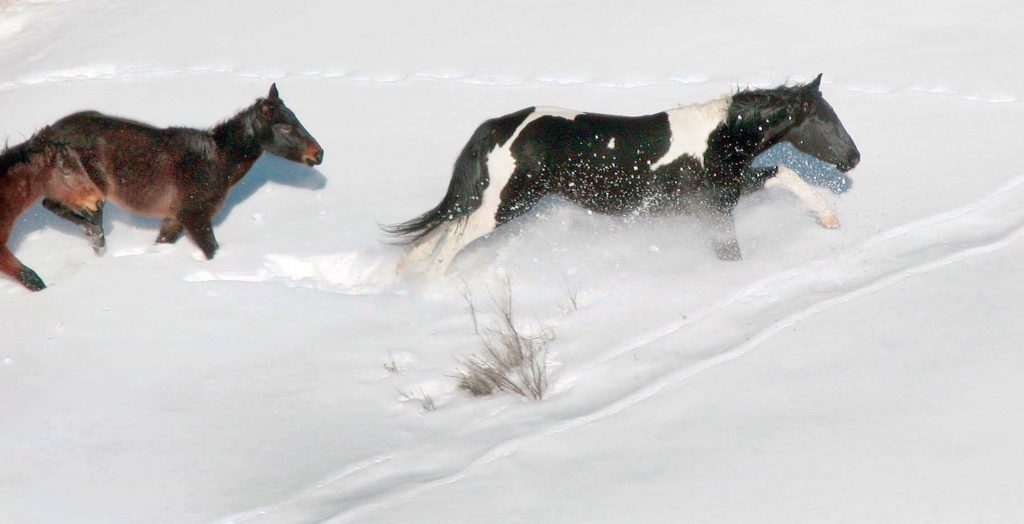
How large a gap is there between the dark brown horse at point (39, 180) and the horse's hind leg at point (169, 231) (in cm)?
48

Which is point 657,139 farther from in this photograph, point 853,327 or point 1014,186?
point 1014,186

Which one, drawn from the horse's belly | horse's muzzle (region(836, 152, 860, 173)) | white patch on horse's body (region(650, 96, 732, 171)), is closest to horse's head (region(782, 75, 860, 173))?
horse's muzzle (region(836, 152, 860, 173))

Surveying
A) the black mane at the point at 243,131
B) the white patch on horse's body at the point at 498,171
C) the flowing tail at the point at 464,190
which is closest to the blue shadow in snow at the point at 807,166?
the white patch on horse's body at the point at 498,171

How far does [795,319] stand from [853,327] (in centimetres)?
33

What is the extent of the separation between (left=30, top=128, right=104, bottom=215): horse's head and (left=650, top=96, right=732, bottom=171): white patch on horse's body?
379cm

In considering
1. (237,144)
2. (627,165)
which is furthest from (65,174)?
(627,165)

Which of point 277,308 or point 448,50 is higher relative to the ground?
point 448,50

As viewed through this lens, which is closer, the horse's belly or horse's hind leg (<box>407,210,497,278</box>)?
horse's hind leg (<box>407,210,497,278</box>)

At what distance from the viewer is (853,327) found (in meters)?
5.90

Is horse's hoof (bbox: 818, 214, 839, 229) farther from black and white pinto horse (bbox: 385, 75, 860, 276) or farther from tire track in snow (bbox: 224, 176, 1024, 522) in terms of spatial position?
tire track in snow (bbox: 224, 176, 1024, 522)

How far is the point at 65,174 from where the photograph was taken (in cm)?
746

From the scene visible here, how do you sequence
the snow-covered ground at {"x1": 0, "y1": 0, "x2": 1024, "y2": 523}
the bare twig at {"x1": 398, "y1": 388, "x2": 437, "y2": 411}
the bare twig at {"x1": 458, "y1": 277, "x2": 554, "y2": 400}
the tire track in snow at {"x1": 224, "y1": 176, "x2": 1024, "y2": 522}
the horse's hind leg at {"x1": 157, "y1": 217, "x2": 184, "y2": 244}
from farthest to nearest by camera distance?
the horse's hind leg at {"x1": 157, "y1": 217, "x2": 184, "y2": 244} → the bare twig at {"x1": 398, "y1": 388, "x2": 437, "y2": 411} → the bare twig at {"x1": 458, "y1": 277, "x2": 554, "y2": 400} → the tire track in snow at {"x1": 224, "y1": 176, "x2": 1024, "y2": 522} → the snow-covered ground at {"x1": 0, "y1": 0, "x2": 1024, "y2": 523}

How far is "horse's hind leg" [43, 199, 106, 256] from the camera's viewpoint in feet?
24.8

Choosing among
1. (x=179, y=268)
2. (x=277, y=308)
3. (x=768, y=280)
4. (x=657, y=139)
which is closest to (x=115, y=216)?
(x=179, y=268)
